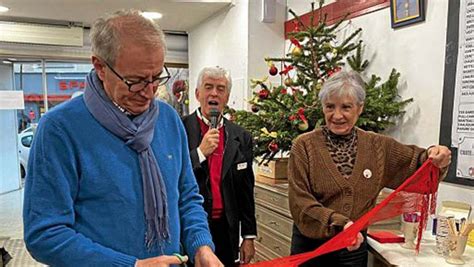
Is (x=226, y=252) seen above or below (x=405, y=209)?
below

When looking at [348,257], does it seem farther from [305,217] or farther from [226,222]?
[226,222]

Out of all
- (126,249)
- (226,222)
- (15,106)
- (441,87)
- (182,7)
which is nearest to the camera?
(126,249)

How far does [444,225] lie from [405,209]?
171mm

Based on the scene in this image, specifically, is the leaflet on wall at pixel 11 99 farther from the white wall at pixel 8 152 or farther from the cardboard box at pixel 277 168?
the cardboard box at pixel 277 168

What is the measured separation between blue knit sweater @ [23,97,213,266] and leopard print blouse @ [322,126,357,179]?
921 mm

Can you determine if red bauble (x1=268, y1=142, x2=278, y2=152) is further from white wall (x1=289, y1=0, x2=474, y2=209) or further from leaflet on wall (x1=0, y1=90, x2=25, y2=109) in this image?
leaflet on wall (x1=0, y1=90, x2=25, y2=109)

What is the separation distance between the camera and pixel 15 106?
555 cm

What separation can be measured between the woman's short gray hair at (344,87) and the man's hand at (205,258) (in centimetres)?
98

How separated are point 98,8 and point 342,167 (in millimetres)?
3811

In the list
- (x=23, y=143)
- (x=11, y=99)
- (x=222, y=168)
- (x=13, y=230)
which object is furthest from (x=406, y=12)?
(x=23, y=143)

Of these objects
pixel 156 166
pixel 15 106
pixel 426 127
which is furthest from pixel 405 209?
pixel 15 106

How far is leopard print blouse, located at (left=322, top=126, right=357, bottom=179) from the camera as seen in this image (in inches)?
69.5

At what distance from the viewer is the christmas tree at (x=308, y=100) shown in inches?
99.9

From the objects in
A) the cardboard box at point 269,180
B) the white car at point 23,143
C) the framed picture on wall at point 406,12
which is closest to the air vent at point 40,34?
the white car at point 23,143
